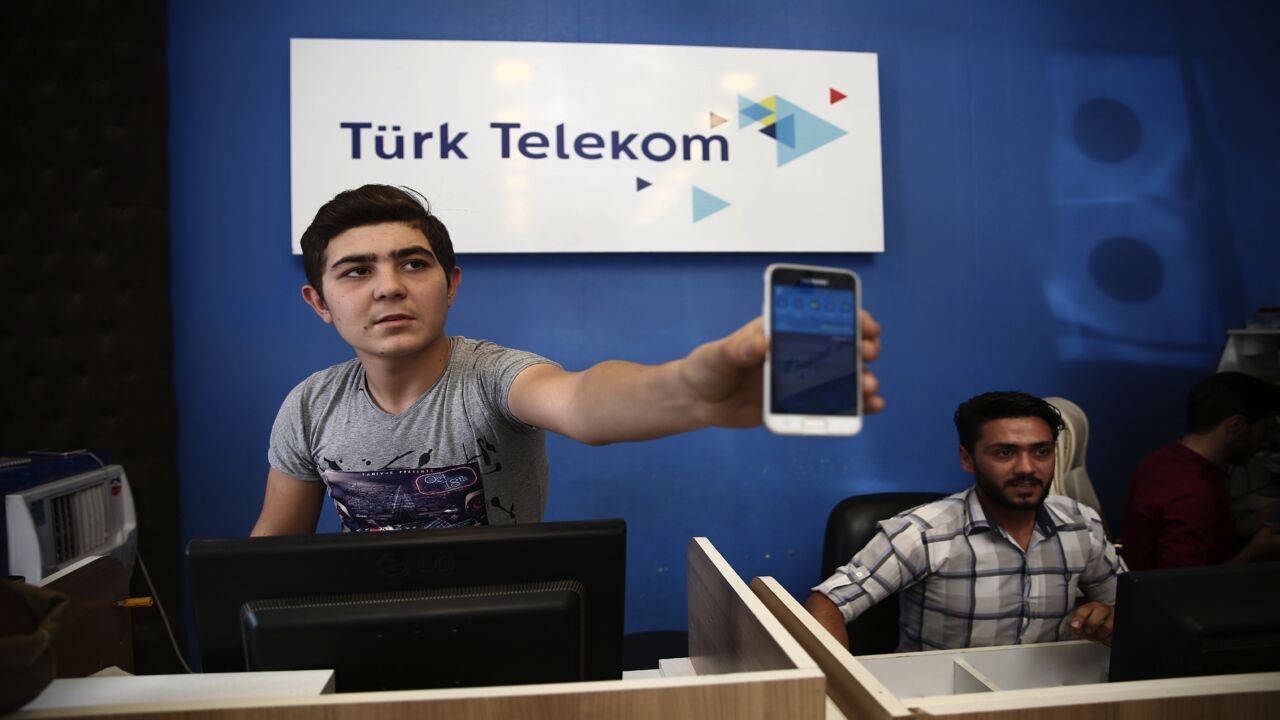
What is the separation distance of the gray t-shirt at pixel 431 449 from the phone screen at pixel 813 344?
2.06 ft

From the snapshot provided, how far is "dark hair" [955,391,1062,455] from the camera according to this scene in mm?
1842

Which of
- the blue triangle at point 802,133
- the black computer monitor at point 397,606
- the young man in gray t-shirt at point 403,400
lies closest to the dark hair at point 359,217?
the young man in gray t-shirt at point 403,400

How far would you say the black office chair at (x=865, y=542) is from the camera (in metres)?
1.90

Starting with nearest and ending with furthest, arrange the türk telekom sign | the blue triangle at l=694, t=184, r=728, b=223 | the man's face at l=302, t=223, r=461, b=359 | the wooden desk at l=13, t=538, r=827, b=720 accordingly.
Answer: the wooden desk at l=13, t=538, r=827, b=720 → the man's face at l=302, t=223, r=461, b=359 → the türk telekom sign → the blue triangle at l=694, t=184, r=728, b=223

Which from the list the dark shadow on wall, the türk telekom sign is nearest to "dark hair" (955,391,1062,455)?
the türk telekom sign

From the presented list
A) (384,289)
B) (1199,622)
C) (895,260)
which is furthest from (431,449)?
(895,260)

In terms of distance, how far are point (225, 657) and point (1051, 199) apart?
3.10 metres

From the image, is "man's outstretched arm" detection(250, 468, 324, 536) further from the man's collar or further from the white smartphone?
the man's collar

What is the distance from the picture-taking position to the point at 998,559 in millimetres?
1791

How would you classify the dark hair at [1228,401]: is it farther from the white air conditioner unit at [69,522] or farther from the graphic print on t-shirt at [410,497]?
the white air conditioner unit at [69,522]

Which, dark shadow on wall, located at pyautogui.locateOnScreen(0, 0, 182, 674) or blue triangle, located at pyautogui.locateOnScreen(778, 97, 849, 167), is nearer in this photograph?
dark shadow on wall, located at pyautogui.locateOnScreen(0, 0, 182, 674)

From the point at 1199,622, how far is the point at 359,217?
134cm

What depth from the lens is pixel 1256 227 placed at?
3.03 meters

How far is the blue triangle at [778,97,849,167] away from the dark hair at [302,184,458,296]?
1653 millimetres
